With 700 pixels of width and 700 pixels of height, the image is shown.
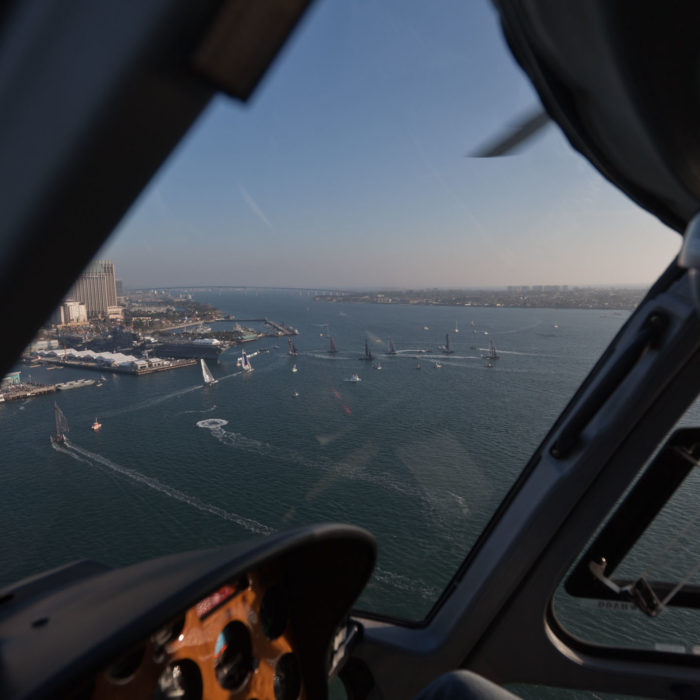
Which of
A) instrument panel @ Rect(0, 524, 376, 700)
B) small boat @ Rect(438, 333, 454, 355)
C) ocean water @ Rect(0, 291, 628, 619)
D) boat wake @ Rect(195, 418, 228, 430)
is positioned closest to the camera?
instrument panel @ Rect(0, 524, 376, 700)

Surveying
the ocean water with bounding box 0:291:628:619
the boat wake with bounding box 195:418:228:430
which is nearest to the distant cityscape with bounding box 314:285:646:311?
the ocean water with bounding box 0:291:628:619

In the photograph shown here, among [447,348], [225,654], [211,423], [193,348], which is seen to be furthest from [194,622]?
[447,348]

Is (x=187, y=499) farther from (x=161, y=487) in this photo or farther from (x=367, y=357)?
(x=367, y=357)

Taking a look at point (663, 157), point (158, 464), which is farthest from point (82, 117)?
point (158, 464)

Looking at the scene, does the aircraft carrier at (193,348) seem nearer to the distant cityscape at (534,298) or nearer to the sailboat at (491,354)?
the distant cityscape at (534,298)

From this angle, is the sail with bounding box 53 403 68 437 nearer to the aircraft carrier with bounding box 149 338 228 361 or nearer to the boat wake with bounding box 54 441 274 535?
the boat wake with bounding box 54 441 274 535

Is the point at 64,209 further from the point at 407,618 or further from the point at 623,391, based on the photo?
the point at 407,618

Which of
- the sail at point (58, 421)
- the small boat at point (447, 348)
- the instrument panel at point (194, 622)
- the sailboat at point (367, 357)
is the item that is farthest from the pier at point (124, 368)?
the sailboat at point (367, 357)
